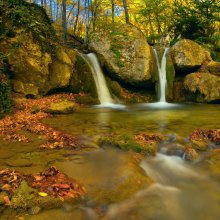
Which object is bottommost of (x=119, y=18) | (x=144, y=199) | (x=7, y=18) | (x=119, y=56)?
(x=144, y=199)

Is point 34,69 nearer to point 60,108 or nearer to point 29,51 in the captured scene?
point 29,51

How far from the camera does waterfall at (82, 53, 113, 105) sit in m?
15.8

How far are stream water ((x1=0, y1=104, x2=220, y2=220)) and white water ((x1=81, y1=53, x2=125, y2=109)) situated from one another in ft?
21.5

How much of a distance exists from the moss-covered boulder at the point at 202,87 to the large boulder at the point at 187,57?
3.46 ft

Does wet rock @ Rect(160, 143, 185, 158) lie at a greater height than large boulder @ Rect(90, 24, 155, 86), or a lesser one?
lesser

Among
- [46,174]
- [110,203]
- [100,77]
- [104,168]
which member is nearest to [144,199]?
[110,203]

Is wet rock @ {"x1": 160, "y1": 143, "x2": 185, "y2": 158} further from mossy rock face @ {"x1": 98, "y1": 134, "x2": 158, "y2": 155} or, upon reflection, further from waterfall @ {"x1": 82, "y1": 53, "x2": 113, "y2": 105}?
waterfall @ {"x1": 82, "y1": 53, "x2": 113, "y2": 105}

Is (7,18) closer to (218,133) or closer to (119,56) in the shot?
(119,56)

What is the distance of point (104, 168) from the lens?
615 cm

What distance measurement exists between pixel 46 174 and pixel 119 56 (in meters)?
12.1

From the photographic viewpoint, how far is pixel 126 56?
1673 cm

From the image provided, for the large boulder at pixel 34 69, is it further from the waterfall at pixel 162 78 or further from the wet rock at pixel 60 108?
the waterfall at pixel 162 78

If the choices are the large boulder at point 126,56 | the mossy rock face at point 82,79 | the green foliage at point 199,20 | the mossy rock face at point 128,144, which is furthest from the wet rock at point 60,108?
the green foliage at point 199,20

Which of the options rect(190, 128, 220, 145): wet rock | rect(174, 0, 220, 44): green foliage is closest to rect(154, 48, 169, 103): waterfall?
rect(174, 0, 220, 44): green foliage
